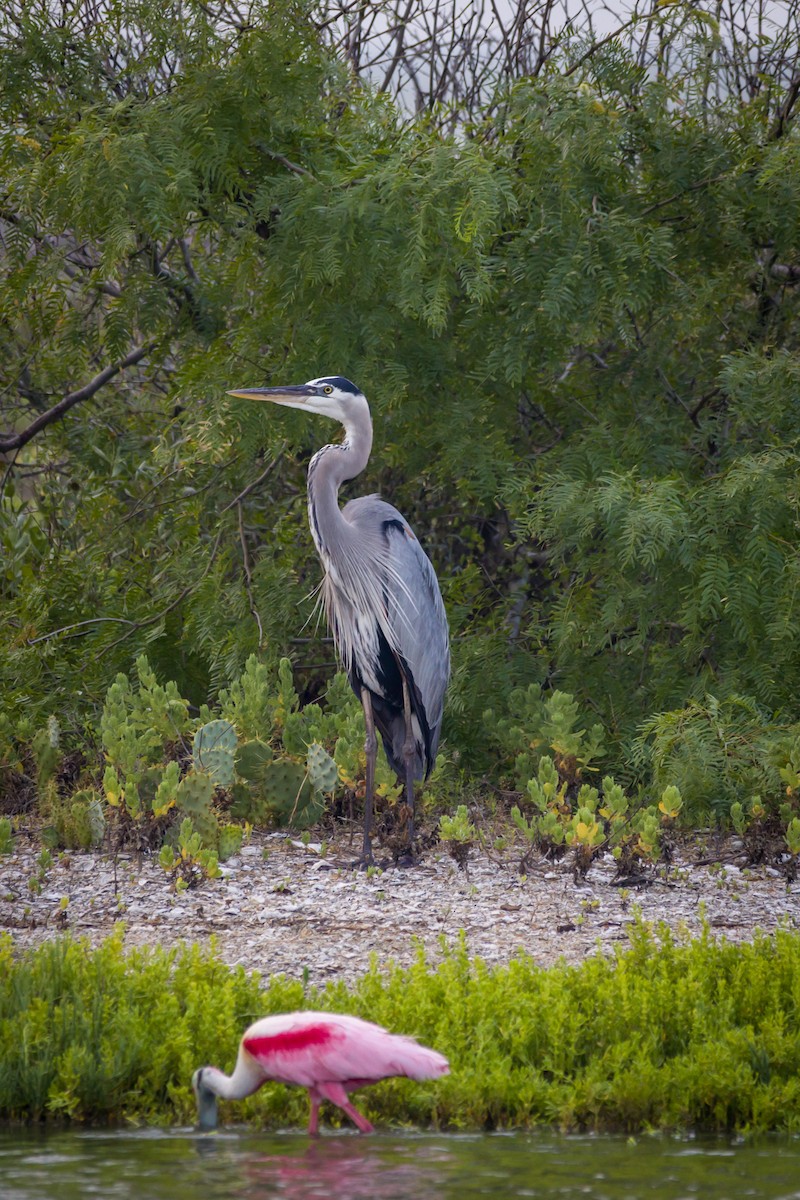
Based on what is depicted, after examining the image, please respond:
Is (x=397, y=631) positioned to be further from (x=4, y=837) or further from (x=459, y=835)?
(x=4, y=837)

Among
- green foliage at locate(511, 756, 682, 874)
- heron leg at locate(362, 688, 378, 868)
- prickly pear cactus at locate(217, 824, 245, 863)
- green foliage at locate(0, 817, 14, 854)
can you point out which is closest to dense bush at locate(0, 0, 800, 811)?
green foliage at locate(511, 756, 682, 874)

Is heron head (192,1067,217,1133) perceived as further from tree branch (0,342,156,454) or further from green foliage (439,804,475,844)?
tree branch (0,342,156,454)

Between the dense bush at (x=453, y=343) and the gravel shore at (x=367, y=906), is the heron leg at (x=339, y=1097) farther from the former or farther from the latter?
the dense bush at (x=453, y=343)

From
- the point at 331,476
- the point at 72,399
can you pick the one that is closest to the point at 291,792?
the point at 331,476

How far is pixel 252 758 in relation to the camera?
7141 mm

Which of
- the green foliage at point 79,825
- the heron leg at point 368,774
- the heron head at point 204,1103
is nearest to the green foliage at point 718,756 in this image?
the heron leg at point 368,774

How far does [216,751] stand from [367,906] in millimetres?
1352

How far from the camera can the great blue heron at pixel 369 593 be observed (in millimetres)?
7145

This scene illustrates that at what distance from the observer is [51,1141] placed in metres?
3.91

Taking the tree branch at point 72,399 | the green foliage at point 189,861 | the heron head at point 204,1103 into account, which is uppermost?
the tree branch at point 72,399

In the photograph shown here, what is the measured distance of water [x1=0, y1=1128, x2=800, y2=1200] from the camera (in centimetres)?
347

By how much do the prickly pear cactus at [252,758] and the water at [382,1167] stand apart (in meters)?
3.17

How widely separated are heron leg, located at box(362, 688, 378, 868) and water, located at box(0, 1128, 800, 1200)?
8.62 feet

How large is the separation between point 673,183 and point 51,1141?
20.3 feet
